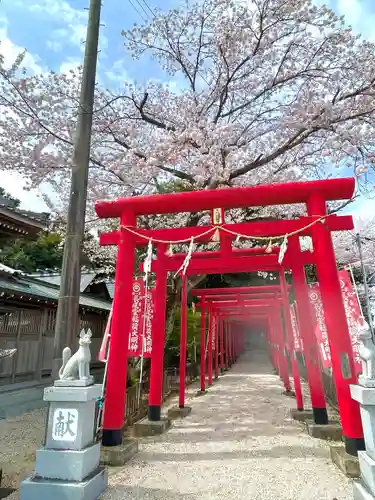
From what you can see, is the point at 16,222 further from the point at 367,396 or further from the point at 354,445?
the point at 354,445

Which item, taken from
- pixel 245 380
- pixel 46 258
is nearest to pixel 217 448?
pixel 245 380

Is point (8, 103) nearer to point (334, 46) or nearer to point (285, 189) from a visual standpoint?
point (285, 189)

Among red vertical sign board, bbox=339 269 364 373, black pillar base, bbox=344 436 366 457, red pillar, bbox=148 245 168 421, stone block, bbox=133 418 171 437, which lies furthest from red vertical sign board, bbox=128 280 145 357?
black pillar base, bbox=344 436 366 457

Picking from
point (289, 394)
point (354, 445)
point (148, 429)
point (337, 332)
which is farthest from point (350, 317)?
point (289, 394)

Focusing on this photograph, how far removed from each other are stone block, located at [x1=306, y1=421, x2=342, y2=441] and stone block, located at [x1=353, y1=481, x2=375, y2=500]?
2.79 metres

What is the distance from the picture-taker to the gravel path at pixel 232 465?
4.31 m

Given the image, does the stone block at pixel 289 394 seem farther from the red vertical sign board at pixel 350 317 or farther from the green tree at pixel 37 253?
the green tree at pixel 37 253

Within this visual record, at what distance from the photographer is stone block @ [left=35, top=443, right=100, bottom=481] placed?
3.90 m

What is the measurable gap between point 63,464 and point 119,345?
1885 millimetres

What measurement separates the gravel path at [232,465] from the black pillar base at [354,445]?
38 centimetres

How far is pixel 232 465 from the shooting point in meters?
5.26

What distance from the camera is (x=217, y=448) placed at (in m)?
6.14

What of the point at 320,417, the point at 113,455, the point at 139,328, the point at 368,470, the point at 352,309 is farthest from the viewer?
the point at 139,328

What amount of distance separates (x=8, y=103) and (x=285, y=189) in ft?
26.7
